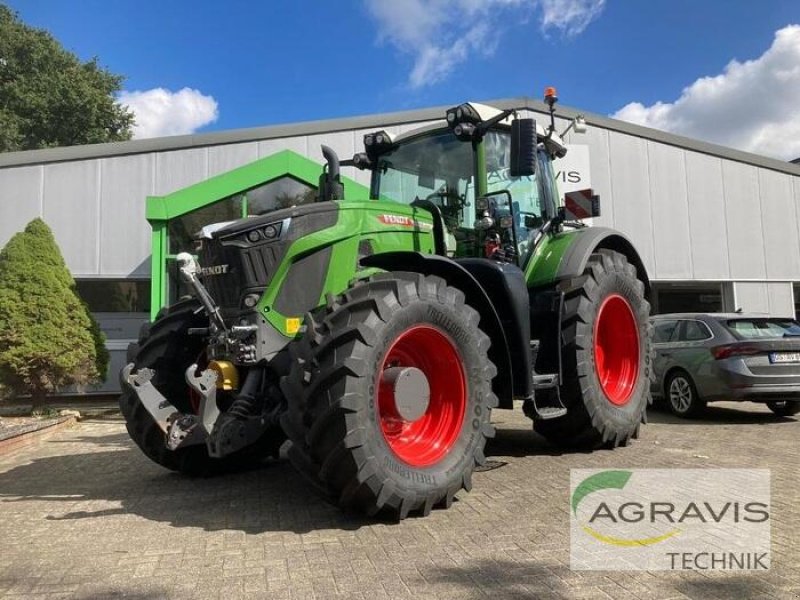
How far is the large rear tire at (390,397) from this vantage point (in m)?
3.61

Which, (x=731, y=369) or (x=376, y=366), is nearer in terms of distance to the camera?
(x=376, y=366)

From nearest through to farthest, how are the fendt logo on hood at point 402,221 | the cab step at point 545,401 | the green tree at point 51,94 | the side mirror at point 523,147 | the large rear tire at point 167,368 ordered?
the fendt logo on hood at point 402,221 < the side mirror at point 523,147 < the large rear tire at point 167,368 < the cab step at point 545,401 < the green tree at point 51,94

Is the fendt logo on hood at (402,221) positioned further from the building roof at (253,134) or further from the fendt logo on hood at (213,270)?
the building roof at (253,134)

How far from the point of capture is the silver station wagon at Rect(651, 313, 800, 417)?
8.12m

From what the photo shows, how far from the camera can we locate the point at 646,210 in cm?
1595

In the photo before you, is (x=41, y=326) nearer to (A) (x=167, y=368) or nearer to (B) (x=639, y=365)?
(A) (x=167, y=368)

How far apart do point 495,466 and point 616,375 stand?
1815 mm

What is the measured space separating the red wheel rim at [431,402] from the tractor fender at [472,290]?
1.97 feet

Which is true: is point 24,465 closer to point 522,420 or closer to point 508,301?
point 508,301

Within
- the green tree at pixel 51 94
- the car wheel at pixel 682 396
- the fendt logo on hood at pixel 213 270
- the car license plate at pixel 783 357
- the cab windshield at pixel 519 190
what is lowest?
the car wheel at pixel 682 396

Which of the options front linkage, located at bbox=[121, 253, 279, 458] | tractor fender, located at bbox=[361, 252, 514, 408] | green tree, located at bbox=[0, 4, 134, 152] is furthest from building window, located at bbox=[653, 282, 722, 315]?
green tree, located at bbox=[0, 4, 134, 152]

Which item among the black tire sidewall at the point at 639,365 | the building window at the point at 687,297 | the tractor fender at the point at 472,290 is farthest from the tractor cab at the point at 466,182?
the building window at the point at 687,297

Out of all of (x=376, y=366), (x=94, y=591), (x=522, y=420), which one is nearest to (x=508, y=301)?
(x=376, y=366)

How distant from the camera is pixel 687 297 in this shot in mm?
17984
